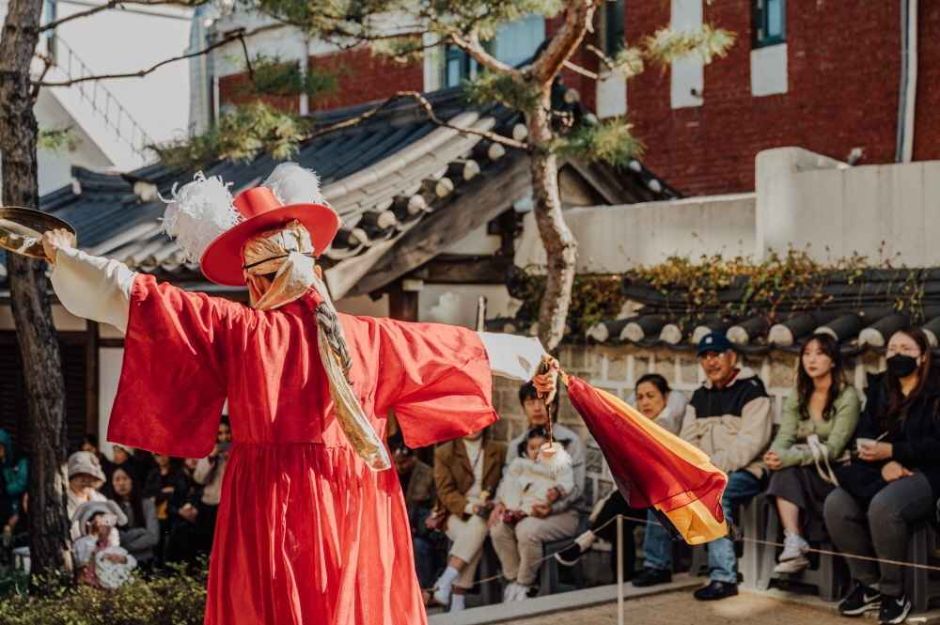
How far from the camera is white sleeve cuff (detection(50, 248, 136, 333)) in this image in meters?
4.25

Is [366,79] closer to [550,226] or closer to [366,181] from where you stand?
[366,181]

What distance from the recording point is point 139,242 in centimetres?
1067

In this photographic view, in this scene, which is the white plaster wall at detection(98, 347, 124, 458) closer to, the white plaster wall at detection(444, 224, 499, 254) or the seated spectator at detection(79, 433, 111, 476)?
the seated spectator at detection(79, 433, 111, 476)

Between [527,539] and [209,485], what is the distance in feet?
8.24

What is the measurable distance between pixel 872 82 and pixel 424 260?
6172mm

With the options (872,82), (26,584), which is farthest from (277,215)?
(872,82)

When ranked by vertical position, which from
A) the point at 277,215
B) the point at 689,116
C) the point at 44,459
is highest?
the point at 689,116

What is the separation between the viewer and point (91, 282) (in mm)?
4266

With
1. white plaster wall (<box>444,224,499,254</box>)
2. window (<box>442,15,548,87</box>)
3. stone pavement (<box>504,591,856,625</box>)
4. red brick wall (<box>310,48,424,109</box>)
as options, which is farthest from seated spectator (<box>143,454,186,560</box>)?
red brick wall (<box>310,48,424,109</box>)

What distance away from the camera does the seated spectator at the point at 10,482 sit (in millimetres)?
11227

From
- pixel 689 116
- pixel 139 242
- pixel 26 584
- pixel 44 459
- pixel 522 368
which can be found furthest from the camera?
pixel 689 116

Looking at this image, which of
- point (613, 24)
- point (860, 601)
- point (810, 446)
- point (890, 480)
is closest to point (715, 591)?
point (860, 601)

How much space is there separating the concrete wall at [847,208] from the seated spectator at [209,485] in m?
4.06

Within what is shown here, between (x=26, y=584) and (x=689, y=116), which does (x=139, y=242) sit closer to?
(x=26, y=584)
